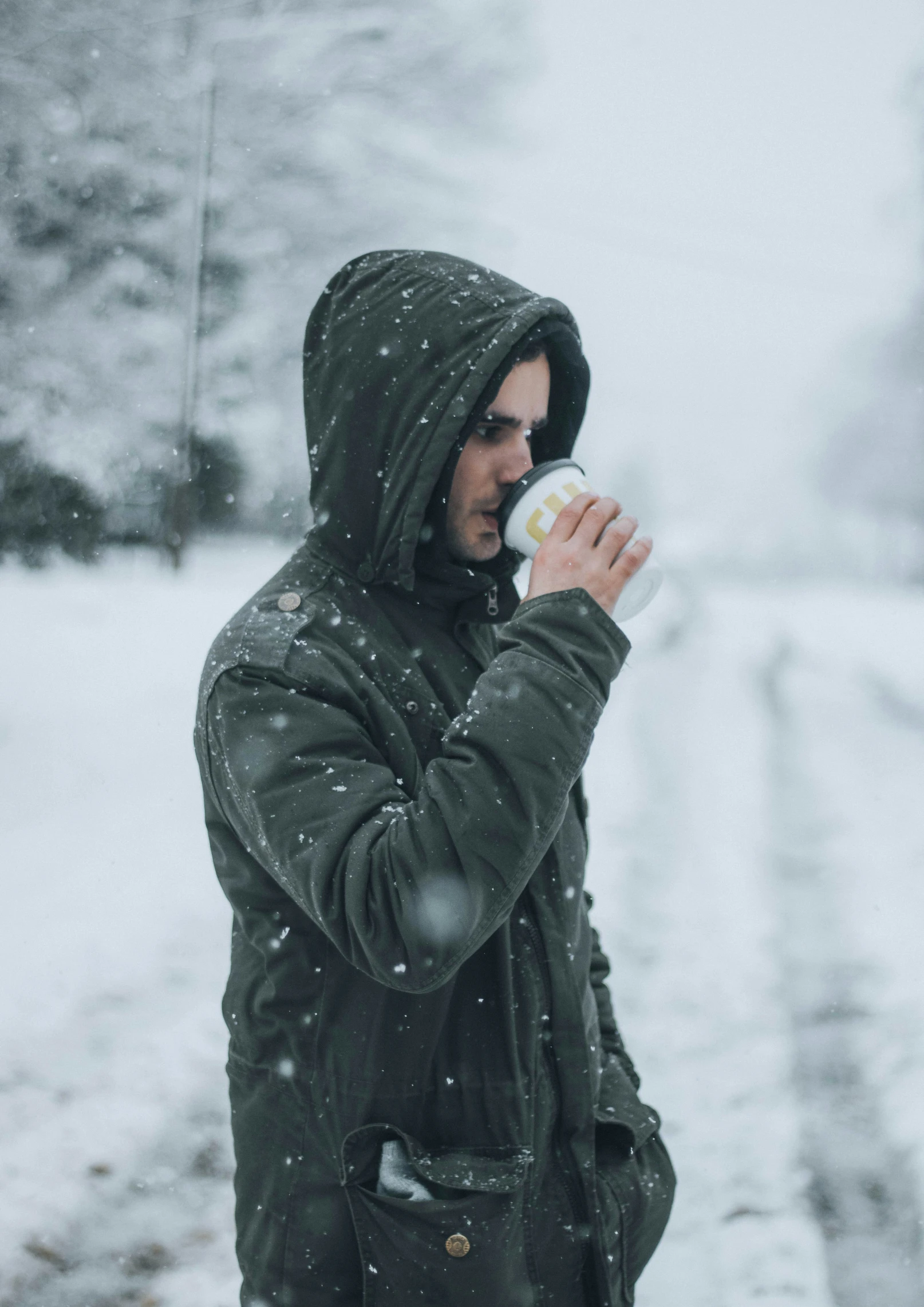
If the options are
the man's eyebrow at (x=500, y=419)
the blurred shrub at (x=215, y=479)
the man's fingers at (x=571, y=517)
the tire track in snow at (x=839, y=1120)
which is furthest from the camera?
the blurred shrub at (x=215, y=479)

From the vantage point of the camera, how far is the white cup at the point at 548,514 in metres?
1.43

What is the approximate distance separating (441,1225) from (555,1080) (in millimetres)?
282

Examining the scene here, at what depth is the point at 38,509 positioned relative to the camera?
24.4ft

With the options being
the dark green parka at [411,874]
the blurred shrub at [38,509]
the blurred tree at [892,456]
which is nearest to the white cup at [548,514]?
the dark green parka at [411,874]

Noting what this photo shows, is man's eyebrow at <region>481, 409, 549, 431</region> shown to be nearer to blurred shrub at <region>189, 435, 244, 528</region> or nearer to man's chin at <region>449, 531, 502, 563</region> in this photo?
man's chin at <region>449, 531, 502, 563</region>

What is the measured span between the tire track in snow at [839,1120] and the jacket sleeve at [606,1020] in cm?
124

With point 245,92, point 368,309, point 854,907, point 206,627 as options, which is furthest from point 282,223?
point 368,309

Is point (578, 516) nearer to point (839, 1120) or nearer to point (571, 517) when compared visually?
point (571, 517)

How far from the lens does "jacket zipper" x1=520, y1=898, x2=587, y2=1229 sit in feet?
4.75

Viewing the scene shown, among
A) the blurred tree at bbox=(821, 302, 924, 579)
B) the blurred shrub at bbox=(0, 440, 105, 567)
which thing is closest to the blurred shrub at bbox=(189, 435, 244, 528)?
the blurred shrub at bbox=(0, 440, 105, 567)

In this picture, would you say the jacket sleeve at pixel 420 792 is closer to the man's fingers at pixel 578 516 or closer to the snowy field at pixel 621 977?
the man's fingers at pixel 578 516

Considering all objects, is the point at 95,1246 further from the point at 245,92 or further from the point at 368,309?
the point at 245,92

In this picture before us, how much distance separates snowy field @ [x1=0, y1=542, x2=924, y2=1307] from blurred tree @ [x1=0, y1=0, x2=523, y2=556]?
152 centimetres

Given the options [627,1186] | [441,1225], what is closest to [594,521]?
[441,1225]
